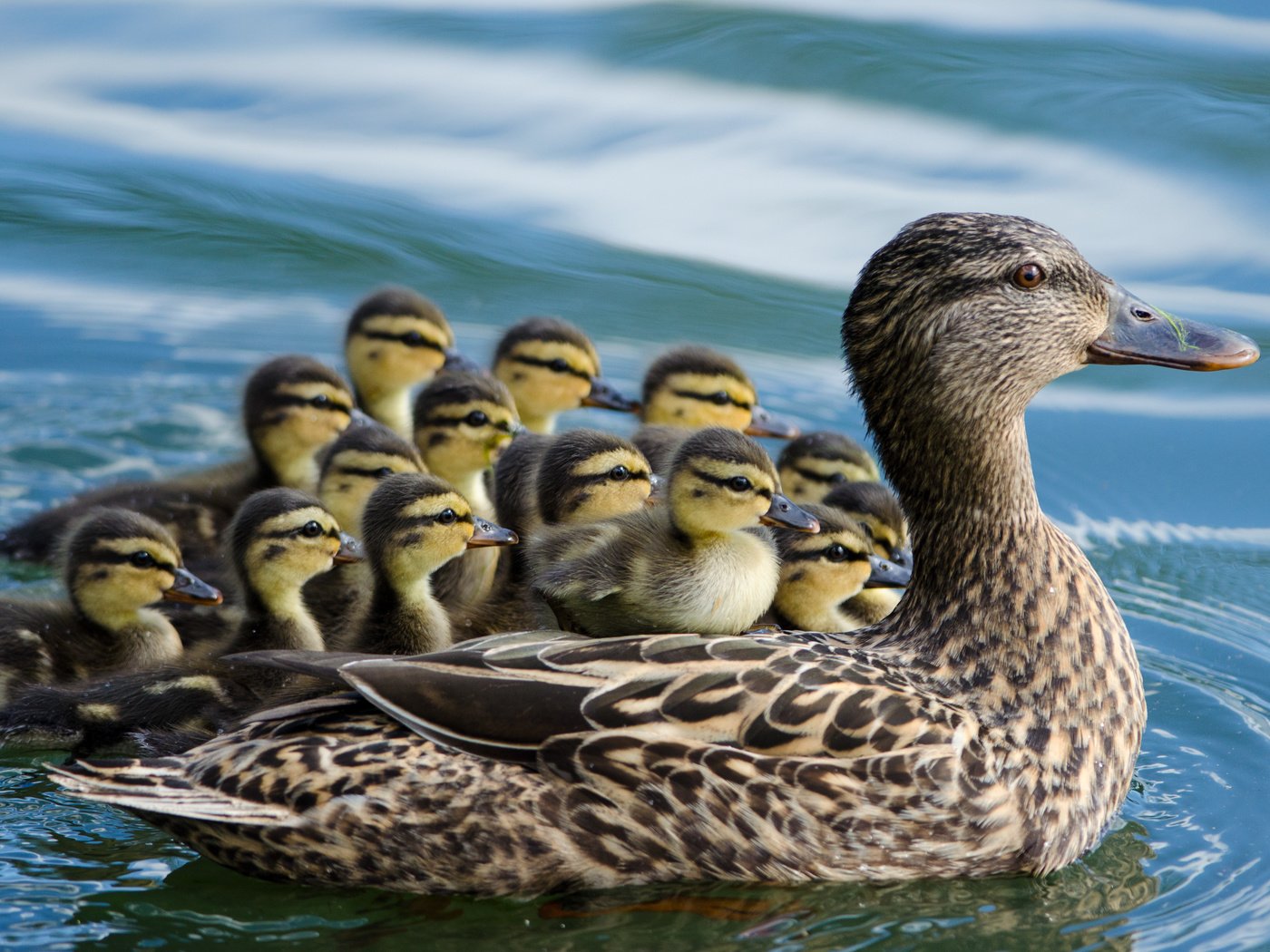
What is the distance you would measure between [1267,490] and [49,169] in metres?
4.94

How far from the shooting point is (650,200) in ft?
26.0

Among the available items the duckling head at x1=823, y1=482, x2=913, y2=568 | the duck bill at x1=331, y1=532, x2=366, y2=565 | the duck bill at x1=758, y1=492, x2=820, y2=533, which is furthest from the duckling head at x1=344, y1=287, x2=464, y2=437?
the duck bill at x1=758, y1=492, x2=820, y2=533

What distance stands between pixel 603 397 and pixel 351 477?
1.07 meters

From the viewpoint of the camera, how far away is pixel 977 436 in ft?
13.5

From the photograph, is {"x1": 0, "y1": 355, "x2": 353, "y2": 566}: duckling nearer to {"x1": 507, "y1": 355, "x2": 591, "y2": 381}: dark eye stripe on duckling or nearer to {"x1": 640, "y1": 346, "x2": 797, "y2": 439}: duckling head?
{"x1": 507, "y1": 355, "x2": 591, "y2": 381}: dark eye stripe on duckling

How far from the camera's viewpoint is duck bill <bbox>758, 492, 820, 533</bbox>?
15.8ft

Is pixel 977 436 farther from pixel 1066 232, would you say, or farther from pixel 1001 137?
pixel 1001 137

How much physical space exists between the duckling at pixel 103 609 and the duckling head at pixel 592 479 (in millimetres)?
927

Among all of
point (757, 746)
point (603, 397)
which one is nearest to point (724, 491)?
point (757, 746)

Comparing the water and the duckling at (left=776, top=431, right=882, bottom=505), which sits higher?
the water

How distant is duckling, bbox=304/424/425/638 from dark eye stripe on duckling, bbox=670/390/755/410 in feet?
2.96

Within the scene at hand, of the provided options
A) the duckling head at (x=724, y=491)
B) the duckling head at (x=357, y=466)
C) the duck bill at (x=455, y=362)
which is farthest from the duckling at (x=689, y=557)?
the duck bill at (x=455, y=362)

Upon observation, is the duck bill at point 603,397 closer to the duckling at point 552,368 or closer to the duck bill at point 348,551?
the duckling at point 552,368

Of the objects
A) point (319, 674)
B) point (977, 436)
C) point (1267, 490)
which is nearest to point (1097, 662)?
point (977, 436)
